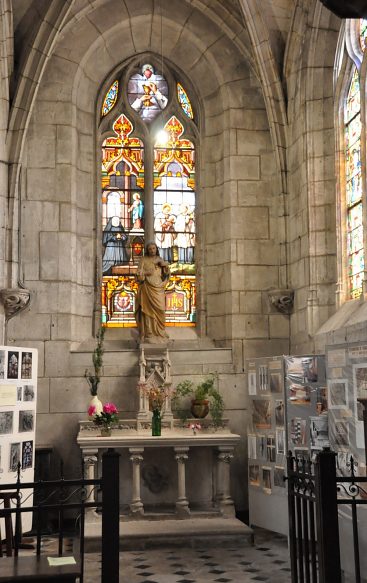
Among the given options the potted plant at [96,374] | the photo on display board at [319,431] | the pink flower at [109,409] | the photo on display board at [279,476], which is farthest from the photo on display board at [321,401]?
the potted plant at [96,374]

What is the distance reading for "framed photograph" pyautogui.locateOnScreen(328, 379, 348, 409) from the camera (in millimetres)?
7191

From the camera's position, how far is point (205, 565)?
26.3 feet

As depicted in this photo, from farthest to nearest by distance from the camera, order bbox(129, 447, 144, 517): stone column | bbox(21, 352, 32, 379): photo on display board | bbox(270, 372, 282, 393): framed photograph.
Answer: bbox(129, 447, 144, 517): stone column, bbox(21, 352, 32, 379): photo on display board, bbox(270, 372, 282, 393): framed photograph

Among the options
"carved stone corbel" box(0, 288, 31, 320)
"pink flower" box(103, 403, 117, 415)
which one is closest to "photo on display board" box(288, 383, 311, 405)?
"pink flower" box(103, 403, 117, 415)

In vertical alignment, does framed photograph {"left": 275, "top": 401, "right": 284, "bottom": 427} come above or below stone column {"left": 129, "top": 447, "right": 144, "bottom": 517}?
above

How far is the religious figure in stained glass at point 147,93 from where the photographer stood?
1217 centimetres

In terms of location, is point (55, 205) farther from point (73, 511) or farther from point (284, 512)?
point (284, 512)

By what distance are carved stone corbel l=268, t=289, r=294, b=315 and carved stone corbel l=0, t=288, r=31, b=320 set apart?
3158 mm

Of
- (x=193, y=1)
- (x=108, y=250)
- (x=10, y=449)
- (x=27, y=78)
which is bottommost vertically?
(x=10, y=449)

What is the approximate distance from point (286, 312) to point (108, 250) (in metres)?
2.64

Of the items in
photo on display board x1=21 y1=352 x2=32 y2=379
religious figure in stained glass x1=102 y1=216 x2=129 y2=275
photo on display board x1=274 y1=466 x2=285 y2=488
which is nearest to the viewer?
photo on display board x1=274 y1=466 x2=285 y2=488

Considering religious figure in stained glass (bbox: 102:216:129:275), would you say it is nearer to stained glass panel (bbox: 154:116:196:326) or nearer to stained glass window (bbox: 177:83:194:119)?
stained glass panel (bbox: 154:116:196:326)

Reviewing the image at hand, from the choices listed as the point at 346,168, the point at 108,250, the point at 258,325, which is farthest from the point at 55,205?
the point at 346,168

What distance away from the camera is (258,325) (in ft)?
36.8
